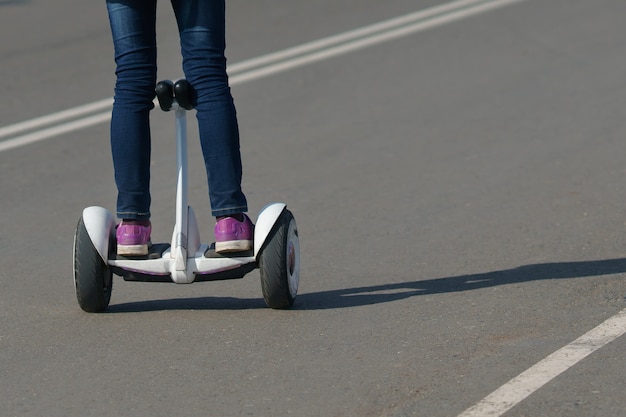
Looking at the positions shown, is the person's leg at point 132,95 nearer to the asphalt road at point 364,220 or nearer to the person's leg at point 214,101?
the person's leg at point 214,101

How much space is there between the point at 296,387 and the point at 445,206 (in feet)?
10.4

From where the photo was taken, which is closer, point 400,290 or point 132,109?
point 132,109

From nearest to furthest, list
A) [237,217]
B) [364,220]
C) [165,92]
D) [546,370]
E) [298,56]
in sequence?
[546,370] < [165,92] < [237,217] < [364,220] < [298,56]

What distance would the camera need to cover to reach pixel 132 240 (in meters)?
5.54

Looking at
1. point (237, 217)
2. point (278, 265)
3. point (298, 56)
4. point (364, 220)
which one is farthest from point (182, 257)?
point (298, 56)

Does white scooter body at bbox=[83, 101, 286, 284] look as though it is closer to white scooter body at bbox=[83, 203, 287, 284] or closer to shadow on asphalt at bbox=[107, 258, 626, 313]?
white scooter body at bbox=[83, 203, 287, 284]

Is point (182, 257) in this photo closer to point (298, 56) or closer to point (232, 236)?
point (232, 236)

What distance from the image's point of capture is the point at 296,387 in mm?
4684

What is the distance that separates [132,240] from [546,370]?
1693 millimetres

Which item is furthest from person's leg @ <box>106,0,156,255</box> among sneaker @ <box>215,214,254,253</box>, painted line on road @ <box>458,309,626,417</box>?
painted line on road @ <box>458,309,626,417</box>

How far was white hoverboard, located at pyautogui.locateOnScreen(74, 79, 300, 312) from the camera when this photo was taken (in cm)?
551

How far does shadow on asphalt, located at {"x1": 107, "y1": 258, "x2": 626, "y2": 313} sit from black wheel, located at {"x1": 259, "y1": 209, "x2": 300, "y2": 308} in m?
0.18

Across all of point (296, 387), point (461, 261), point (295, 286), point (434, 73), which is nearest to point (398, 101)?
point (434, 73)

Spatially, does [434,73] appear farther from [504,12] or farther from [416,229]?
[416,229]
